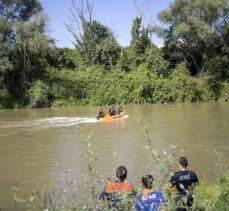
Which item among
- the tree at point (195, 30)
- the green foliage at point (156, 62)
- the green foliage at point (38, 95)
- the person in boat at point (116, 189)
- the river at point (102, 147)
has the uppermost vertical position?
the tree at point (195, 30)

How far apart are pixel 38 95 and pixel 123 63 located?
1360 centimetres

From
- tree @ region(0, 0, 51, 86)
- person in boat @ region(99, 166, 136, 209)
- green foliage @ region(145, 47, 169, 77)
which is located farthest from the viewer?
green foliage @ region(145, 47, 169, 77)

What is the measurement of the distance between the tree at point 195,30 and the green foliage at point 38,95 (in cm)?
1632

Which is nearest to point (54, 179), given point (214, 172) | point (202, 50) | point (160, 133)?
point (214, 172)

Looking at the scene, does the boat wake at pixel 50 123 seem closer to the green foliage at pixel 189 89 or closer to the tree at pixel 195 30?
the green foliage at pixel 189 89

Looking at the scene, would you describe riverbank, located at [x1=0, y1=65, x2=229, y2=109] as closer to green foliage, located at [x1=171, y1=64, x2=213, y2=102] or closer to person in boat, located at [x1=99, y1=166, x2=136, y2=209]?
green foliage, located at [x1=171, y1=64, x2=213, y2=102]

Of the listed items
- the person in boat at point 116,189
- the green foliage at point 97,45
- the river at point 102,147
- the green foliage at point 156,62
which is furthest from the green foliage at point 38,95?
the person in boat at point 116,189

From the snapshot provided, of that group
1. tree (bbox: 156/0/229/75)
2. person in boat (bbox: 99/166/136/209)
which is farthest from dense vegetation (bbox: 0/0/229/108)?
person in boat (bbox: 99/166/136/209)

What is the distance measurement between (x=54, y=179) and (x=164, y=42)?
43401 millimetres

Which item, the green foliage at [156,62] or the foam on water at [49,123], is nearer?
the foam on water at [49,123]

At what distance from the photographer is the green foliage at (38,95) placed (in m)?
46.4

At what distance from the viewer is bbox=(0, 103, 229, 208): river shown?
45.8ft

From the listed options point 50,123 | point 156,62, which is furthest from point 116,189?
point 156,62

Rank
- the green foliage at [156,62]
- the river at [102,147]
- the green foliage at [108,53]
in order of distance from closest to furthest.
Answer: the river at [102,147], the green foliage at [156,62], the green foliage at [108,53]
